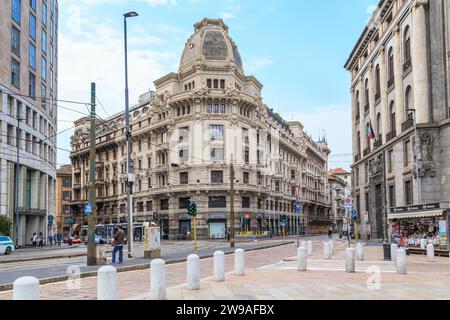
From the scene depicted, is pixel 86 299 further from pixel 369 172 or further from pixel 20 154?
pixel 369 172

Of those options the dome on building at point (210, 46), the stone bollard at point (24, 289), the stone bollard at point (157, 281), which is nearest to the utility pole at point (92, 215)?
the stone bollard at point (157, 281)

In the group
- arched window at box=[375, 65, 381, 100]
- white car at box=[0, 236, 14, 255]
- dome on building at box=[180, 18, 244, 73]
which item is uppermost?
dome on building at box=[180, 18, 244, 73]

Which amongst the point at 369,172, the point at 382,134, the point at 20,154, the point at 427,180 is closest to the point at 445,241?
the point at 427,180

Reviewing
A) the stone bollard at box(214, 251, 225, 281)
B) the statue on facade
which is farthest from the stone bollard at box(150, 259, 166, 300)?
the statue on facade

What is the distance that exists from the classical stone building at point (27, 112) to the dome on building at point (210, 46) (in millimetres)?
16712

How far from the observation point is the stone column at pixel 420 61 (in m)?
36.8

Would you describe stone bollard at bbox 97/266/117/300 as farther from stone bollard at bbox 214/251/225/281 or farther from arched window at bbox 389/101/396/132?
arched window at bbox 389/101/396/132

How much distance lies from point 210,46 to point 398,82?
93.4ft

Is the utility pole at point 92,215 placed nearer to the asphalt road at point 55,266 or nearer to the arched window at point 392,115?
the asphalt road at point 55,266

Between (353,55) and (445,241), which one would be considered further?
(353,55)

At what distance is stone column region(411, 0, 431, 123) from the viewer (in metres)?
36.8

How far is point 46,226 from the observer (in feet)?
189
